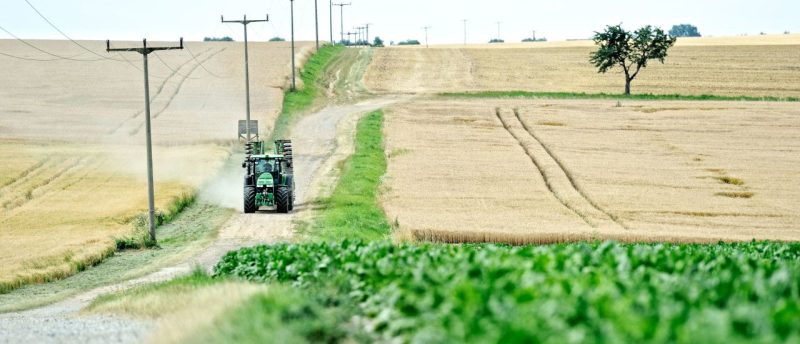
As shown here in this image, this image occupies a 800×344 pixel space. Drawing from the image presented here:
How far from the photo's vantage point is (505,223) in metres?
38.2

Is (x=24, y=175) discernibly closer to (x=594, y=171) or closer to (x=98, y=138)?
(x=98, y=138)

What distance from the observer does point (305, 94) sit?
92.7 m

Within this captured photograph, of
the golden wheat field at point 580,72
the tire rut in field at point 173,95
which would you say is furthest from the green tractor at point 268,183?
the golden wheat field at point 580,72

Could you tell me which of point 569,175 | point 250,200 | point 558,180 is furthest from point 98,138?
point 558,180

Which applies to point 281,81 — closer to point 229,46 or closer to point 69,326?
point 229,46

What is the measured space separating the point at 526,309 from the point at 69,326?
1220 centimetres

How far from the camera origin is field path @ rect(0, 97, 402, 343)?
19641 millimetres

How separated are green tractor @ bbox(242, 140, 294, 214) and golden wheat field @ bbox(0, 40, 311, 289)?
15.1 ft

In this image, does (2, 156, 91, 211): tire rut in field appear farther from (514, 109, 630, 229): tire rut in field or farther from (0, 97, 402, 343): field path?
(514, 109, 630, 229): tire rut in field

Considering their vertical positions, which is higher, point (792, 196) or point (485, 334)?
point (485, 334)

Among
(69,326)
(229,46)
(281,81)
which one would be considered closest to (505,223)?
(69,326)

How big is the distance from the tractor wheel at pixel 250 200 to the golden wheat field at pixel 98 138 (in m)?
4.31

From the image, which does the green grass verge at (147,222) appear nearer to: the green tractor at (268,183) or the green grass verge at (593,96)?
the green tractor at (268,183)

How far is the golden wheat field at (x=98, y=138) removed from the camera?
129 ft
